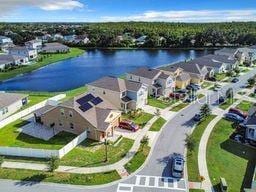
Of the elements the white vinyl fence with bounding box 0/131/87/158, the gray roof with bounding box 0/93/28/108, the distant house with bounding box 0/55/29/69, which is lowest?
the white vinyl fence with bounding box 0/131/87/158

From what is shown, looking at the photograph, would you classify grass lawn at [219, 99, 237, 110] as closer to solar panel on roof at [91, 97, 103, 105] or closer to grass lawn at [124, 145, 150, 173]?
grass lawn at [124, 145, 150, 173]

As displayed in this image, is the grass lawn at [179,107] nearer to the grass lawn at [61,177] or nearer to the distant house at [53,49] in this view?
the grass lawn at [61,177]

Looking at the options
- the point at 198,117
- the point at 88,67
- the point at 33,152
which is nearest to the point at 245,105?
the point at 198,117

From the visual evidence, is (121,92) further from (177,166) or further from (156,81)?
(177,166)

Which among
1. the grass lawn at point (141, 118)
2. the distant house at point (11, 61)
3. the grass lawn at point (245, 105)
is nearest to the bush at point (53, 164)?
the grass lawn at point (141, 118)

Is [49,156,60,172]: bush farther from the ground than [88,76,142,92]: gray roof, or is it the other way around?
[88,76,142,92]: gray roof

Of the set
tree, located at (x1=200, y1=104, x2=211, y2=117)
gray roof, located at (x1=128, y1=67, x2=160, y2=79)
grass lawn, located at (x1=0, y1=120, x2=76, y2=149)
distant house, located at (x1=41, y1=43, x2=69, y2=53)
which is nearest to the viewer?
grass lawn, located at (x1=0, y1=120, x2=76, y2=149)

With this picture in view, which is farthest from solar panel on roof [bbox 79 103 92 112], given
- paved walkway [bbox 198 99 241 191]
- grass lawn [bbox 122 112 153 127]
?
paved walkway [bbox 198 99 241 191]
